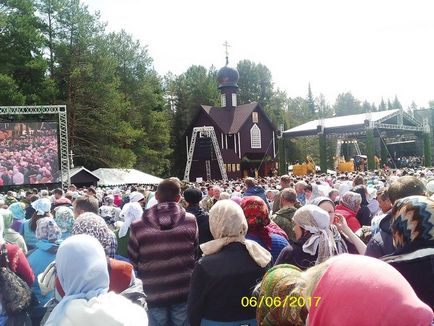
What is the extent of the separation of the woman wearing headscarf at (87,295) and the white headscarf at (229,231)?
111 centimetres

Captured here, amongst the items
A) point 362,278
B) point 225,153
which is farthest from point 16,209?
point 225,153

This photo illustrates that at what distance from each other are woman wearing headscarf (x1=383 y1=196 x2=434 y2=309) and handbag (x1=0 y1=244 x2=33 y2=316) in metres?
2.53

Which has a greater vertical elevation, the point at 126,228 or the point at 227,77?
the point at 227,77

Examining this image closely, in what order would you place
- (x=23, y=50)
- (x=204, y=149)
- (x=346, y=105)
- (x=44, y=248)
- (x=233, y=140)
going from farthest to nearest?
1. (x=346, y=105)
2. (x=233, y=140)
3. (x=204, y=149)
4. (x=23, y=50)
5. (x=44, y=248)

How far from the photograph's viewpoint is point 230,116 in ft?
158

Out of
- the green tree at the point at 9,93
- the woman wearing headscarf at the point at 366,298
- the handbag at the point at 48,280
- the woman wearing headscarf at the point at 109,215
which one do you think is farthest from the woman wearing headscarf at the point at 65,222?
the green tree at the point at 9,93

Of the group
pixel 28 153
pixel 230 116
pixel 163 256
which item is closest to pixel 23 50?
pixel 28 153

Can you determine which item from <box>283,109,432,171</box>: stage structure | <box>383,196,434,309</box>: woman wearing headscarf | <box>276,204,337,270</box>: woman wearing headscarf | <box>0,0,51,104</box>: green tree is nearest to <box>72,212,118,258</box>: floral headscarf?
<box>276,204,337,270</box>: woman wearing headscarf

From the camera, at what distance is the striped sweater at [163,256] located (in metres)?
4.18

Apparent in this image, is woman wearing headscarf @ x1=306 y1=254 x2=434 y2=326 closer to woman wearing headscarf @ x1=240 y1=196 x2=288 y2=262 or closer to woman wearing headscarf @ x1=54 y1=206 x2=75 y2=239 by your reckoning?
woman wearing headscarf @ x1=240 y1=196 x2=288 y2=262

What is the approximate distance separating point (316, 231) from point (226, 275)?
786mm

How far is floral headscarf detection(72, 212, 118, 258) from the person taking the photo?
339 cm

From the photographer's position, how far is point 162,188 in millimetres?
4766

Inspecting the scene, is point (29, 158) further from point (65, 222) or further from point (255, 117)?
point (255, 117)
